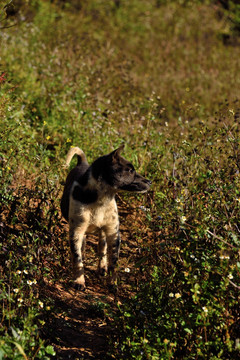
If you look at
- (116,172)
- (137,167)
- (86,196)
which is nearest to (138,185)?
(116,172)

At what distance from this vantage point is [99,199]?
4.73 meters

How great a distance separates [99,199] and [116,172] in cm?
33

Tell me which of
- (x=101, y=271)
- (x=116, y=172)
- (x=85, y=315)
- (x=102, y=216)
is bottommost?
(x=101, y=271)

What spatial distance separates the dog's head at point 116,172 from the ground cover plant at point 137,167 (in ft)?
0.99

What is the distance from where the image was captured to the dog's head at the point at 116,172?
4723 millimetres

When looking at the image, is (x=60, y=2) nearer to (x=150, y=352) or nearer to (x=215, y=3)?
(x=215, y=3)

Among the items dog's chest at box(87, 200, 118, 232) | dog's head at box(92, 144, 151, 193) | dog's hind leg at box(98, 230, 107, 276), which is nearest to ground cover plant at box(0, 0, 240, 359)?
dog's hind leg at box(98, 230, 107, 276)

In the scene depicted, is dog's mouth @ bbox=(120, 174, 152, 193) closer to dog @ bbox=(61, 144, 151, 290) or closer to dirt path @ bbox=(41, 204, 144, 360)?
dog @ bbox=(61, 144, 151, 290)

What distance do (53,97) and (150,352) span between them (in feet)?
18.4

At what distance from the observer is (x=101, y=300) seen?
4.69 m

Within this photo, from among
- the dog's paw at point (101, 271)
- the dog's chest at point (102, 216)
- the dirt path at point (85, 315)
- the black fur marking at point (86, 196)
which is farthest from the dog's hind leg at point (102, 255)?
the black fur marking at point (86, 196)

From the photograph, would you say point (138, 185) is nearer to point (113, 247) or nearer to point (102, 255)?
Answer: point (113, 247)

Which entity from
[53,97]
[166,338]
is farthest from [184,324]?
[53,97]

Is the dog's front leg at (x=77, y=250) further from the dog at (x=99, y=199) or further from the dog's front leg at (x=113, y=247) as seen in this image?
the dog's front leg at (x=113, y=247)
